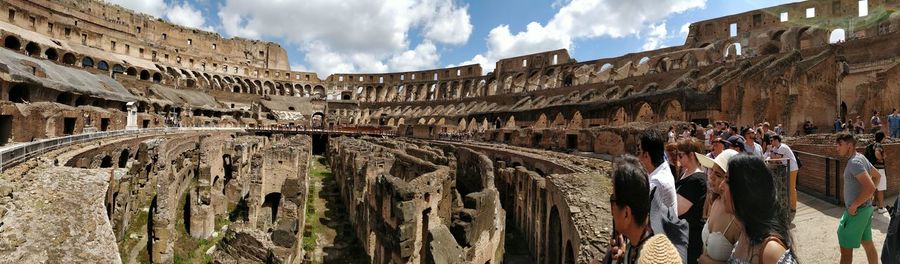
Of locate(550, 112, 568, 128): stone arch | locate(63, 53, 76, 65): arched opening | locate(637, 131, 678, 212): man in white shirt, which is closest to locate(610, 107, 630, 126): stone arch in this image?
locate(550, 112, 568, 128): stone arch

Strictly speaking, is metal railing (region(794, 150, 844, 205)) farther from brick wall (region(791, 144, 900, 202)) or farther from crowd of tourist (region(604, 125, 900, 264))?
crowd of tourist (region(604, 125, 900, 264))

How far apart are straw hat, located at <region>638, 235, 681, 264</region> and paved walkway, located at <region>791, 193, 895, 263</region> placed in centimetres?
351

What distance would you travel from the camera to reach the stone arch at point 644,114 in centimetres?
2153

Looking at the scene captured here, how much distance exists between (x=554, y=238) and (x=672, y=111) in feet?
49.2

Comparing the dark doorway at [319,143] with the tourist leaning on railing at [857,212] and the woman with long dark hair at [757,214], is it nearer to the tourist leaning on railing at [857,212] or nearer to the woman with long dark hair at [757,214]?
the tourist leaning on railing at [857,212]

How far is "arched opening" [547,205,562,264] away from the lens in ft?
27.3

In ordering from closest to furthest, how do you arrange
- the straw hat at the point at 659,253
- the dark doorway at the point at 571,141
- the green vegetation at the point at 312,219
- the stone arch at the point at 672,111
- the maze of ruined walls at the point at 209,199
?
the straw hat at the point at 659,253 → the maze of ruined walls at the point at 209,199 → the green vegetation at the point at 312,219 → the stone arch at the point at 672,111 → the dark doorway at the point at 571,141

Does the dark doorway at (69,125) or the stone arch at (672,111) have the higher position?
the stone arch at (672,111)

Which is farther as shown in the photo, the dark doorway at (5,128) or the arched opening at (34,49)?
the arched opening at (34,49)

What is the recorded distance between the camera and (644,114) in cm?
2248

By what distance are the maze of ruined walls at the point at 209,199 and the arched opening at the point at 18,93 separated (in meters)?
7.93

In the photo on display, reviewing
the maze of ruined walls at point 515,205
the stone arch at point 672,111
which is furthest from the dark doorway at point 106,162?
the stone arch at point 672,111

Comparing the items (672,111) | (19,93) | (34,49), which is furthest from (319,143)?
(672,111)

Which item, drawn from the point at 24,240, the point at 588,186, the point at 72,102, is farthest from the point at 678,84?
the point at 72,102
